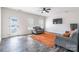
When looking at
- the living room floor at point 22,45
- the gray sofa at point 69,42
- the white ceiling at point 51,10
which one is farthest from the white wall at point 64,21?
the living room floor at point 22,45

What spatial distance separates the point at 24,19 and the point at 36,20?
0.25m

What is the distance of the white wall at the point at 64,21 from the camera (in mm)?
1677

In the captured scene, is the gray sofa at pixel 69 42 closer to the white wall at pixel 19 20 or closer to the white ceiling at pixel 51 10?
the white ceiling at pixel 51 10

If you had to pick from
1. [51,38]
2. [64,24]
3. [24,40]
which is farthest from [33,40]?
[64,24]

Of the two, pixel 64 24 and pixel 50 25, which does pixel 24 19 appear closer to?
pixel 50 25

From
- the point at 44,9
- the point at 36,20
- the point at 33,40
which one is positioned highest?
the point at 44,9

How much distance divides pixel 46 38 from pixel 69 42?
0.50 m

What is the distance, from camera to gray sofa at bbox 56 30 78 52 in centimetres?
175

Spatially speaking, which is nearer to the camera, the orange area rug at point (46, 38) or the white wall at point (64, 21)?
the white wall at point (64, 21)

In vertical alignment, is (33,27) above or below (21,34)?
above

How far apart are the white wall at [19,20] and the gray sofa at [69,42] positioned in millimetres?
644

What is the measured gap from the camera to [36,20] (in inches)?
70.9
